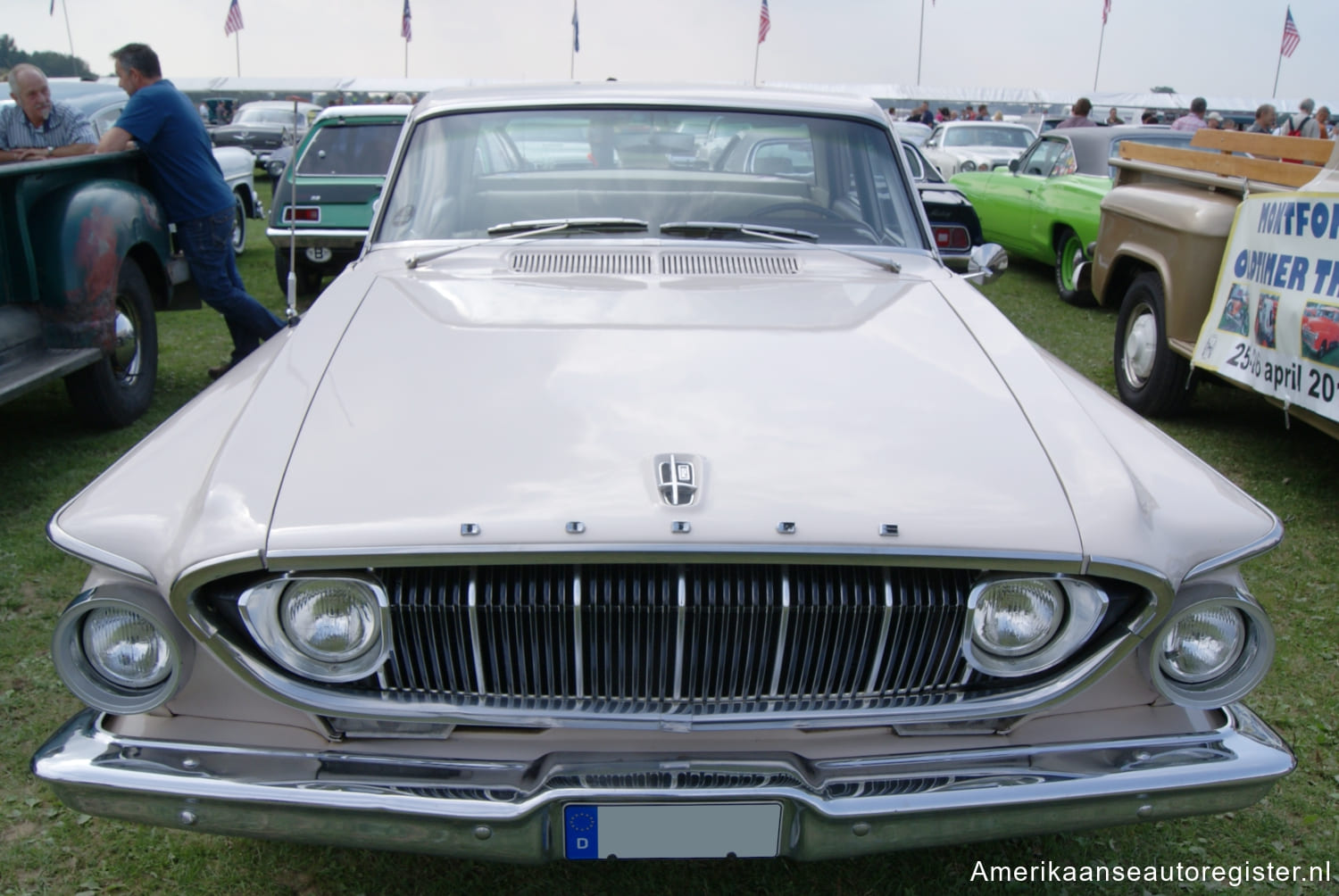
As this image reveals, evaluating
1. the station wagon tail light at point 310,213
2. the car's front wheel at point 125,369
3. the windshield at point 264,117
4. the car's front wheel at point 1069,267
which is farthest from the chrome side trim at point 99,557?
the windshield at point 264,117

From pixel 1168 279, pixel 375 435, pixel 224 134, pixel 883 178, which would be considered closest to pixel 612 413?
pixel 375 435

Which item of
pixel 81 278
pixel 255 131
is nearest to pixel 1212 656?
pixel 81 278

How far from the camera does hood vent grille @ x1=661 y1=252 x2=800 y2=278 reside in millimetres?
2922

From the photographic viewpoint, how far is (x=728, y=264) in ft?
9.75

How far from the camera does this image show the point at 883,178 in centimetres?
337

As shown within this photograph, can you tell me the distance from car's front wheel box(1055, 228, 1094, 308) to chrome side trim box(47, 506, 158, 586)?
26.8 ft

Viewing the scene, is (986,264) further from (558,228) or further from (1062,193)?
(1062,193)

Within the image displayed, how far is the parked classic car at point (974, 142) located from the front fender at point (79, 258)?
12.8 metres

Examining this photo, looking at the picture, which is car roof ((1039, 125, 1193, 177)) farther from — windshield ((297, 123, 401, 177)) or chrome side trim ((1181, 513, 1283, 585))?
chrome side trim ((1181, 513, 1283, 585))

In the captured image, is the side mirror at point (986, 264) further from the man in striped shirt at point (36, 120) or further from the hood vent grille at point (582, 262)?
the man in striped shirt at point (36, 120)

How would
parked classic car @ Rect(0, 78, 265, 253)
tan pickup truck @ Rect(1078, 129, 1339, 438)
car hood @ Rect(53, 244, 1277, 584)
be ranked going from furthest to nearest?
parked classic car @ Rect(0, 78, 265, 253) < tan pickup truck @ Rect(1078, 129, 1339, 438) < car hood @ Rect(53, 244, 1277, 584)

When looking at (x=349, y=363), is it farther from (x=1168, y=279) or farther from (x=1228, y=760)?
(x=1168, y=279)

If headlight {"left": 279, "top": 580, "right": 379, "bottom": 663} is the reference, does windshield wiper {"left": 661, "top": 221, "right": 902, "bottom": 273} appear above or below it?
above

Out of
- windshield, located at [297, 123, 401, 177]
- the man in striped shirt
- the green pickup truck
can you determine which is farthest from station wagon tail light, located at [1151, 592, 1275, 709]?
windshield, located at [297, 123, 401, 177]
